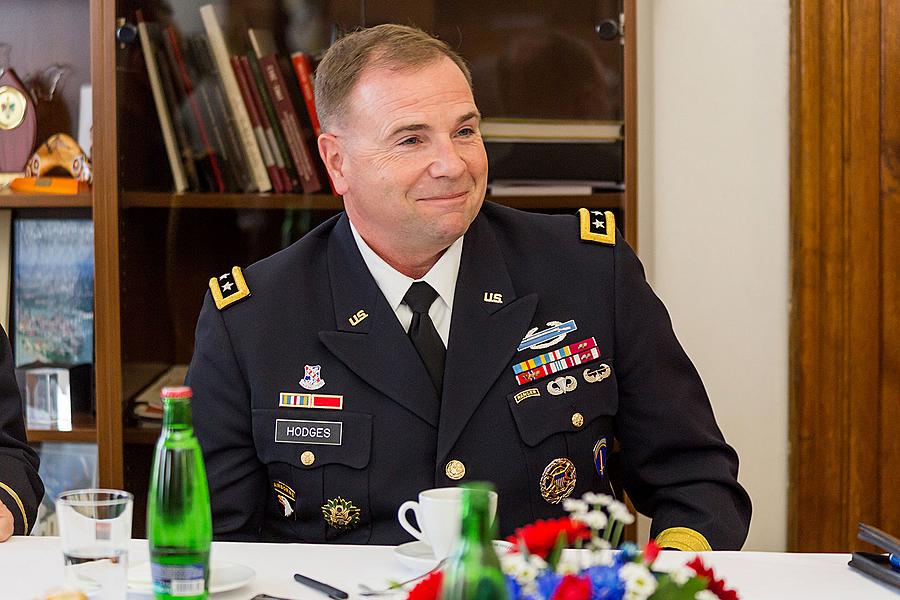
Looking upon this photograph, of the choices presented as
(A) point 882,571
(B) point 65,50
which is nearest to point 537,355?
(A) point 882,571

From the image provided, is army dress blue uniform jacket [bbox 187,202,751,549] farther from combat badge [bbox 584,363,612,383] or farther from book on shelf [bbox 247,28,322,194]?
→ book on shelf [bbox 247,28,322,194]

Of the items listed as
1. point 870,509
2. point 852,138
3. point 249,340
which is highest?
point 852,138

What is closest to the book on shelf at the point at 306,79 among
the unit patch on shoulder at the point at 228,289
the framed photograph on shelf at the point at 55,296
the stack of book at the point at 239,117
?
the stack of book at the point at 239,117

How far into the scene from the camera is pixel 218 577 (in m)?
1.12

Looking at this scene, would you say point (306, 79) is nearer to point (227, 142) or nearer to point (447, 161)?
point (227, 142)

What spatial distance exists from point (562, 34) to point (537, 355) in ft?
2.92

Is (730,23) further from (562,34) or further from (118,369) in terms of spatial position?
(118,369)

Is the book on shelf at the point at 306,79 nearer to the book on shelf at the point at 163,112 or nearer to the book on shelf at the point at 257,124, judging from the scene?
the book on shelf at the point at 257,124

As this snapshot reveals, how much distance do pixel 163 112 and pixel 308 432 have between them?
102 cm

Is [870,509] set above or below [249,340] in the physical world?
below

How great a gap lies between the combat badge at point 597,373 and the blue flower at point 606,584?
93cm

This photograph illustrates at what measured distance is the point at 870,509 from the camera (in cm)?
231

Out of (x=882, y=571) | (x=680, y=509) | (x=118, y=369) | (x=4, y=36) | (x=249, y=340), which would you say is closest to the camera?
(x=882, y=571)

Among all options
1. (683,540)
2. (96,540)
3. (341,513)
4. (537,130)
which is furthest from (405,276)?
(96,540)
